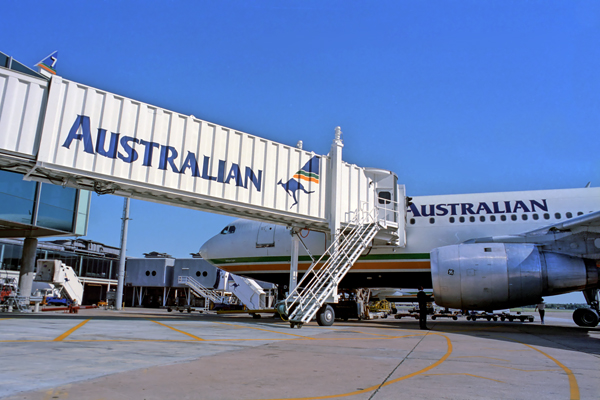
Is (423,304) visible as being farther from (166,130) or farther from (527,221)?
(166,130)

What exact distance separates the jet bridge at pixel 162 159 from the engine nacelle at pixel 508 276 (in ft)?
11.6

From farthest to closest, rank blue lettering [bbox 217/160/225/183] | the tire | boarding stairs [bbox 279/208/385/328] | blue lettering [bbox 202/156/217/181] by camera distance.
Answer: the tire < blue lettering [bbox 217/160/225/183] < blue lettering [bbox 202/156/217/181] < boarding stairs [bbox 279/208/385/328]

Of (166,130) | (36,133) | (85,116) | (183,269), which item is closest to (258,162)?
(166,130)

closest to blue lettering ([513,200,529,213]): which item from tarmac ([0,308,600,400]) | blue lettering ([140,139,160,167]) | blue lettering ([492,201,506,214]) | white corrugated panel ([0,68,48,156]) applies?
blue lettering ([492,201,506,214])

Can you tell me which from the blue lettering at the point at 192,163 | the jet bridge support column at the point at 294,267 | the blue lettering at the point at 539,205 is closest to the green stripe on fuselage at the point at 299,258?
the jet bridge support column at the point at 294,267

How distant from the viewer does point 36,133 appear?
37.3 ft

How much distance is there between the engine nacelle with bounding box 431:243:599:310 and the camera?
1391cm

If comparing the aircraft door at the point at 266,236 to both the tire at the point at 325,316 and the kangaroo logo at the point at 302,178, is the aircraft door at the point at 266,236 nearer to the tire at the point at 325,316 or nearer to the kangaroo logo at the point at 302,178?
the kangaroo logo at the point at 302,178

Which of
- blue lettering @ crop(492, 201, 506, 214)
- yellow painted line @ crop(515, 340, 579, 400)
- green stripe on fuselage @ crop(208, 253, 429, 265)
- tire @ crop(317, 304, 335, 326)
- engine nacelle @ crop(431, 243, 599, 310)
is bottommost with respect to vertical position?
yellow painted line @ crop(515, 340, 579, 400)

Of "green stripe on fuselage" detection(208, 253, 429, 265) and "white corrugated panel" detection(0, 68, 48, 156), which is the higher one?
"white corrugated panel" detection(0, 68, 48, 156)

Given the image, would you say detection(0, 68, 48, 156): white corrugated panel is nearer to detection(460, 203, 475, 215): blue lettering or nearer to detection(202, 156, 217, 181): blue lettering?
detection(202, 156, 217, 181): blue lettering

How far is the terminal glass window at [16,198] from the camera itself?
68.5 feet

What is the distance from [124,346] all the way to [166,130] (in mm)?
7904

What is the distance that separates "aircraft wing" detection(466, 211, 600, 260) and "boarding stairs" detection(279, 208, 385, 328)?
5.84 m
